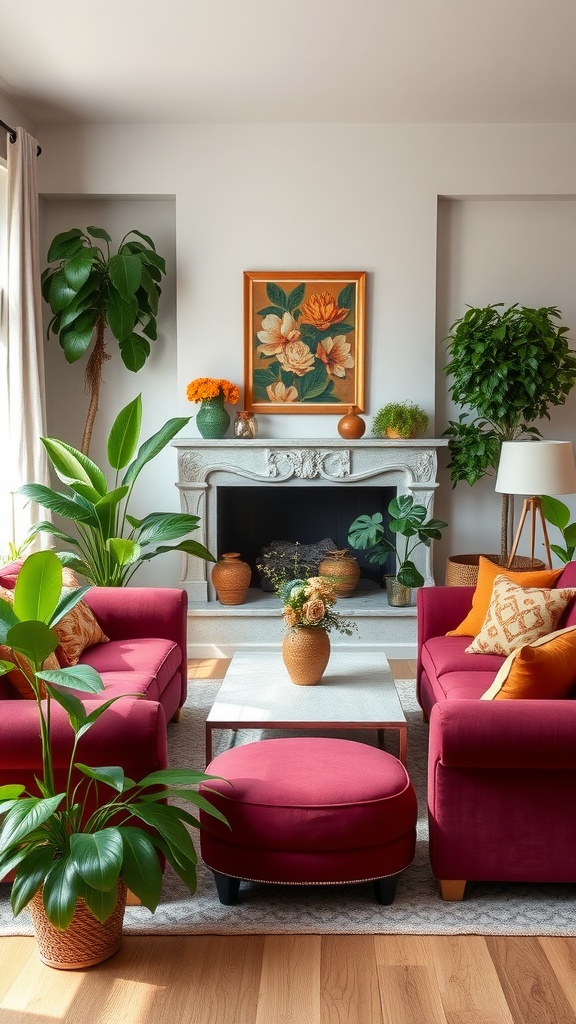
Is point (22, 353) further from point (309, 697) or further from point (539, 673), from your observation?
point (539, 673)

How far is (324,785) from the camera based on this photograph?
265 cm

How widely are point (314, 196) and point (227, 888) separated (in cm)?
421

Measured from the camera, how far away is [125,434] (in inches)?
189

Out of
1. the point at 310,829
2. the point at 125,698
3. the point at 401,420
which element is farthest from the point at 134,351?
the point at 310,829

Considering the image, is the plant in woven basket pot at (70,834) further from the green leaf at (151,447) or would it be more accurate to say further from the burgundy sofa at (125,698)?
the green leaf at (151,447)

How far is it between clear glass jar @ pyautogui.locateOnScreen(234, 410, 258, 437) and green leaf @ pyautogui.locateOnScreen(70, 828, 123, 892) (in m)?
3.57

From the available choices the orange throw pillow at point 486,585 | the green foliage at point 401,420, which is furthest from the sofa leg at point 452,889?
the green foliage at point 401,420

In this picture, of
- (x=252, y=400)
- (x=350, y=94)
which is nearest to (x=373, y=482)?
(x=252, y=400)

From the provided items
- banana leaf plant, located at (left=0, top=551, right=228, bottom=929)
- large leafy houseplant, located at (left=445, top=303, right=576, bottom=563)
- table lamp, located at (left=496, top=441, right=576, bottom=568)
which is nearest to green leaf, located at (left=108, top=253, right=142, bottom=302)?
large leafy houseplant, located at (left=445, top=303, right=576, bottom=563)

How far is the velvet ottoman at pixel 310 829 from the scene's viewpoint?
256 centimetres

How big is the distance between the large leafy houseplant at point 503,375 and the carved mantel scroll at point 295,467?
256 mm

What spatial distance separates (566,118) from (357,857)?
463 cm

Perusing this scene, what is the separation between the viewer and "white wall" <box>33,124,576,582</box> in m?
5.61

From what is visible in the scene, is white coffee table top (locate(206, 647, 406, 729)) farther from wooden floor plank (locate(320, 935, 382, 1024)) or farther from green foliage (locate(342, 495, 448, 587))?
green foliage (locate(342, 495, 448, 587))
